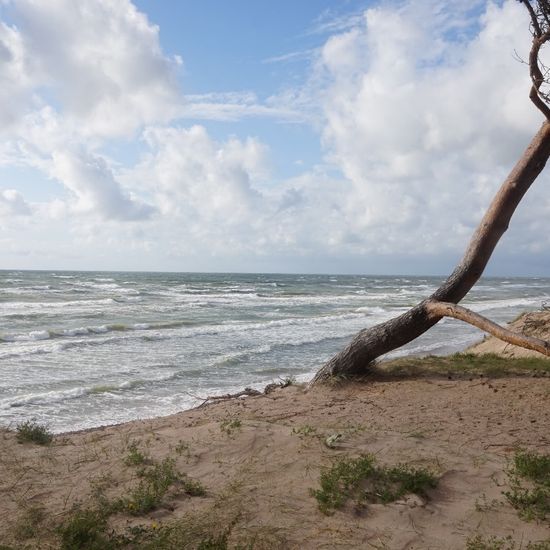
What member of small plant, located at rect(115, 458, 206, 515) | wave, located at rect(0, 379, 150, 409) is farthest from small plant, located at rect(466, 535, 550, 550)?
wave, located at rect(0, 379, 150, 409)

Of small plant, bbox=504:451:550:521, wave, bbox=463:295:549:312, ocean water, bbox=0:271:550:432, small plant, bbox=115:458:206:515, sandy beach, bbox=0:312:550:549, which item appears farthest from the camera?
wave, bbox=463:295:549:312

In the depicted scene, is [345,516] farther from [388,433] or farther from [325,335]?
[325,335]

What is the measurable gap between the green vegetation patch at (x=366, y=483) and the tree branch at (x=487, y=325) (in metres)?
3.01

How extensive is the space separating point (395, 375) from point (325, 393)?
122 centimetres

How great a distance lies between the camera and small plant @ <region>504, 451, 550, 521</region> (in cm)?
366

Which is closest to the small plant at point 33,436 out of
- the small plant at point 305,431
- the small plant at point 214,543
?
the small plant at point 305,431

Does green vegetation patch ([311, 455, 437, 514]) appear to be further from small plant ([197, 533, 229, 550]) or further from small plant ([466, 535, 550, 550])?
small plant ([197, 533, 229, 550])

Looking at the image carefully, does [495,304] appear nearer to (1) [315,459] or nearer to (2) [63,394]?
(2) [63,394]

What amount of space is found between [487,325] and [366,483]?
3658 mm

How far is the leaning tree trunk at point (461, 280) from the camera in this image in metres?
7.26

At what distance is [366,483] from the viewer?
4.08 metres

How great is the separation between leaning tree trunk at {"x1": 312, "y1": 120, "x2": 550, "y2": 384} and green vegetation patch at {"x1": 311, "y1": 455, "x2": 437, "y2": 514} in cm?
356

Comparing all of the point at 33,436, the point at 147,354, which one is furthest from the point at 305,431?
the point at 147,354

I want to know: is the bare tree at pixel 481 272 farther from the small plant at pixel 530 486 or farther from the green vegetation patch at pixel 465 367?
the small plant at pixel 530 486
